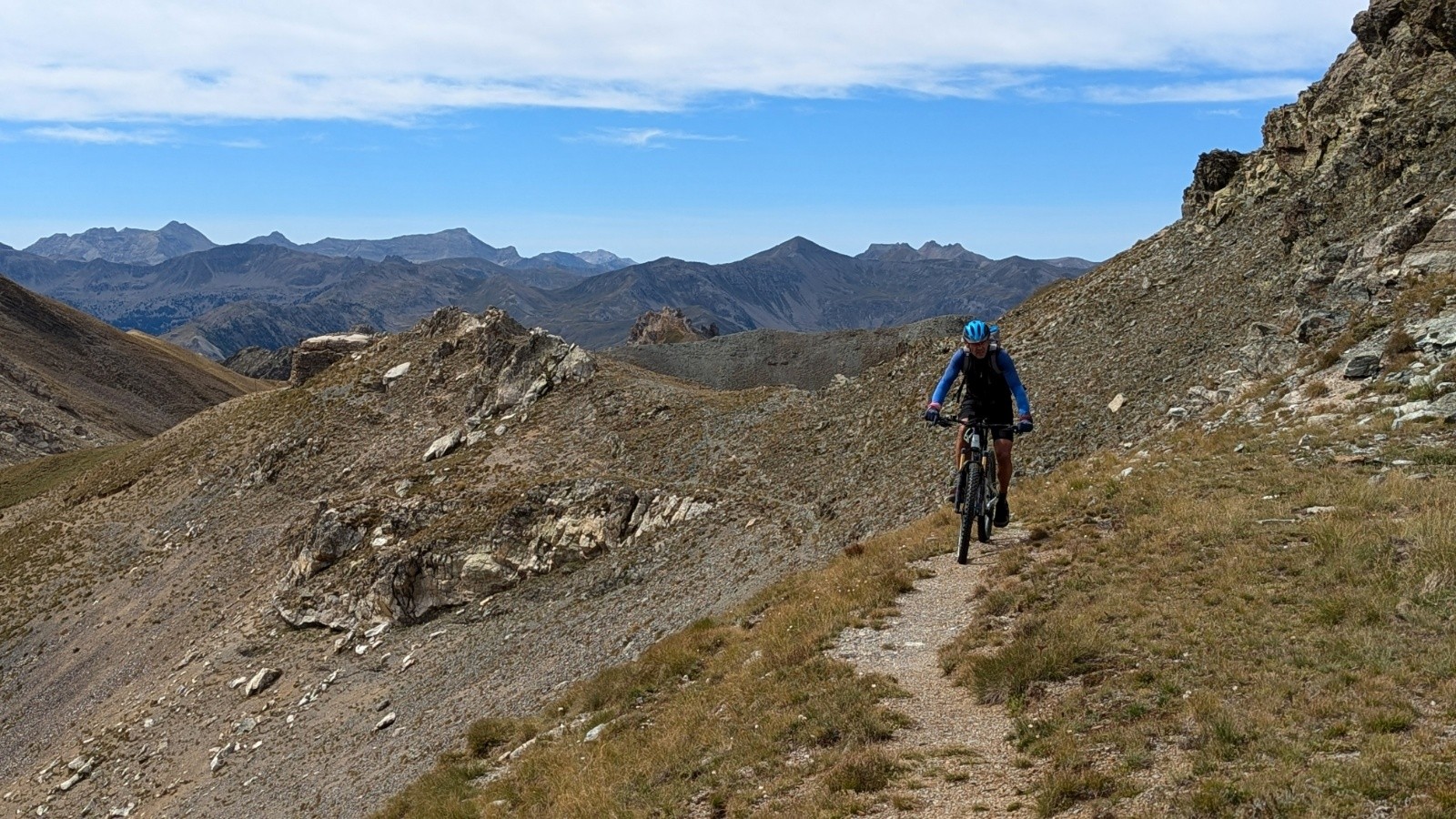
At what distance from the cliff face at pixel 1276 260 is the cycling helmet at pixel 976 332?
38.8ft

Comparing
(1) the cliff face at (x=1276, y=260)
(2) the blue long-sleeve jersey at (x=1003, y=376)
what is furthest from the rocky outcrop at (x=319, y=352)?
(2) the blue long-sleeve jersey at (x=1003, y=376)

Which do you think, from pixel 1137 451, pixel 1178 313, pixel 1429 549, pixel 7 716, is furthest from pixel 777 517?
pixel 7 716

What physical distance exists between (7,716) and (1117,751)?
52012mm

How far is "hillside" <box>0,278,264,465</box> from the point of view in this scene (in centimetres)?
12044

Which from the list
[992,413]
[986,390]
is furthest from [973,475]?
[986,390]

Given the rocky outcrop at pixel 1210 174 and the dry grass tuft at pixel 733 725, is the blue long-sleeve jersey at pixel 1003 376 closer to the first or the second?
the dry grass tuft at pixel 733 725

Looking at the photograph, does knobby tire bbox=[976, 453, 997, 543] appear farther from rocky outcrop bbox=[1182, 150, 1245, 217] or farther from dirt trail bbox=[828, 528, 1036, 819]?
rocky outcrop bbox=[1182, 150, 1245, 217]

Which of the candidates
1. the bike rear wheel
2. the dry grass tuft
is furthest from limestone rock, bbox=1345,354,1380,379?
the bike rear wheel

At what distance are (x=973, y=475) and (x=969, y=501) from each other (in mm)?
475

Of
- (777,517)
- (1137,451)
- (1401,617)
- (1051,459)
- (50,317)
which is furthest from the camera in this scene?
(50,317)

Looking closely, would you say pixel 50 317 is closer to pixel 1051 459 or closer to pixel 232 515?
pixel 232 515

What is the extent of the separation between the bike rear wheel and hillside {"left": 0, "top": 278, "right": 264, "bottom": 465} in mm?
126175

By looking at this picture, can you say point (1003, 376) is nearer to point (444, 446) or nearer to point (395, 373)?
point (444, 446)

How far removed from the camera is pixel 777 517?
31375 millimetres
